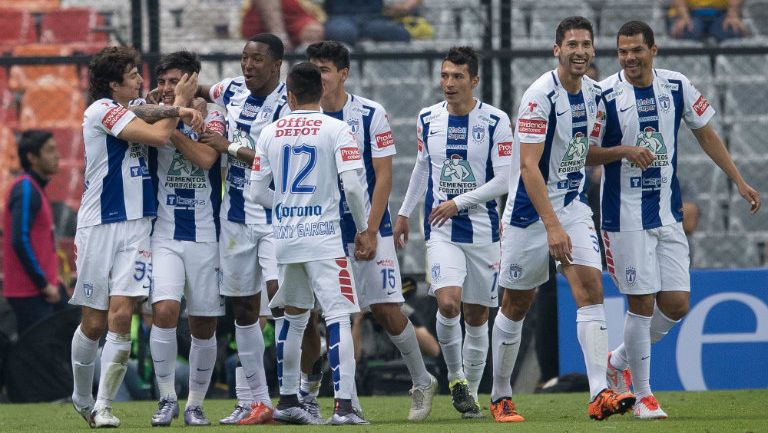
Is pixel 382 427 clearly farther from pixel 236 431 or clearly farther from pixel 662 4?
pixel 662 4

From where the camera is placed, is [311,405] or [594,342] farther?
[311,405]

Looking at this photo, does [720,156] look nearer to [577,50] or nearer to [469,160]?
[577,50]

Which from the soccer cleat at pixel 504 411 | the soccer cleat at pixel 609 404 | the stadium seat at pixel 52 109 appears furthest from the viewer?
the stadium seat at pixel 52 109

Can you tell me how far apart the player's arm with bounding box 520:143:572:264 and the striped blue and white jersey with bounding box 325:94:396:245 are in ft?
3.45

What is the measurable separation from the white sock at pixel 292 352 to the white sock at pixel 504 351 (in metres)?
1.24

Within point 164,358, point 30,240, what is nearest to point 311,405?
point 164,358

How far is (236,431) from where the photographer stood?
22.7ft

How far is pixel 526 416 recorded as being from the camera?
8000 millimetres

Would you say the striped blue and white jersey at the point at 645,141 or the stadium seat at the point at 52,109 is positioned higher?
the stadium seat at the point at 52,109

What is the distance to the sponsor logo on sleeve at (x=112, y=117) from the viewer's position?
284 inches

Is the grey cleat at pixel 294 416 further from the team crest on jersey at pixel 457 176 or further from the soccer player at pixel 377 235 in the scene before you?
the team crest on jersey at pixel 457 176

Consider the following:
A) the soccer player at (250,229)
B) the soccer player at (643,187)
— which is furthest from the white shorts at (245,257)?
the soccer player at (643,187)

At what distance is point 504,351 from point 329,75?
6.71 ft

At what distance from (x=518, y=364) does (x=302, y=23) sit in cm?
467
